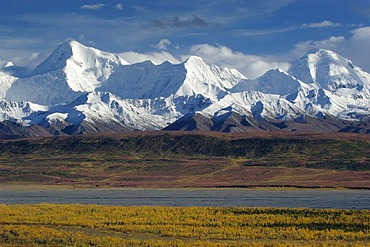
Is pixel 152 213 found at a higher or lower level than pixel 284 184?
higher

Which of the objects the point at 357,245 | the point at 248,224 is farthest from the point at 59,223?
the point at 357,245

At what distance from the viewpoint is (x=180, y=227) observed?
67938 millimetres

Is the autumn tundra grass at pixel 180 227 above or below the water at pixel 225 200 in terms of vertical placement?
above

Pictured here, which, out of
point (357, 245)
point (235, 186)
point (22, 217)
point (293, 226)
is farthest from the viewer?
point (235, 186)

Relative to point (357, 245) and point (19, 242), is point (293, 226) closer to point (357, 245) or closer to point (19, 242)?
point (357, 245)

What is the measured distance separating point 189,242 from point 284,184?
127 metres

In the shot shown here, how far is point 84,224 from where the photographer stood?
70.4 m

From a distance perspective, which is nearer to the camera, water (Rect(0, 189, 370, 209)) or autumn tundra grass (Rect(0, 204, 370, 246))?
autumn tundra grass (Rect(0, 204, 370, 246))

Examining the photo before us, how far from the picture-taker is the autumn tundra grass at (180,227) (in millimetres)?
59062

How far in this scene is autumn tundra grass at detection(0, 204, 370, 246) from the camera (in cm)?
5906

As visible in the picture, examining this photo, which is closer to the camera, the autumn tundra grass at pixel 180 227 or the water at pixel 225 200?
the autumn tundra grass at pixel 180 227

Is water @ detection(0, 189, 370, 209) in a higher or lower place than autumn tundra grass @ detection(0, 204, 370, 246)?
lower

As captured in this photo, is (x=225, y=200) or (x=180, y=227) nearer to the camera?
(x=180, y=227)

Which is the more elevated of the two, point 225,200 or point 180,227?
point 180,227
